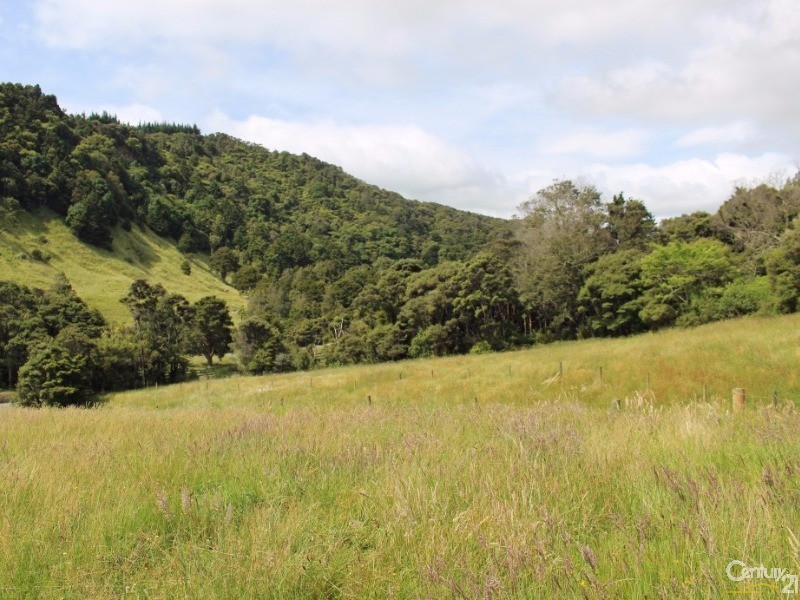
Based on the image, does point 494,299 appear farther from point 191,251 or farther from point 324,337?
point 191,251

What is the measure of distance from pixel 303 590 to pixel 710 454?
10.7 ft

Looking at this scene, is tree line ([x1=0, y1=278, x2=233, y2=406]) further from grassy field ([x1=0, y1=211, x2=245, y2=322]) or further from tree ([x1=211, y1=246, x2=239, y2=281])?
tree ([x1=211, y1=246, x2=239, y2=281])

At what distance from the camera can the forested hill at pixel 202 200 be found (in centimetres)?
9269

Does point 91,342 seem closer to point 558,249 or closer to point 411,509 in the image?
point 558,249

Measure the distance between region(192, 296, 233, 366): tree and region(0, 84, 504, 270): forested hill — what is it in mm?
43435

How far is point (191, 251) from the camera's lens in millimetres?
111000

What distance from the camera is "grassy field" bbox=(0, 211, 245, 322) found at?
226ft

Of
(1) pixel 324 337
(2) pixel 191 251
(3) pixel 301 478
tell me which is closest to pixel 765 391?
(3) pixel 301 478

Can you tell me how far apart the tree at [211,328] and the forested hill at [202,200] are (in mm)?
43435

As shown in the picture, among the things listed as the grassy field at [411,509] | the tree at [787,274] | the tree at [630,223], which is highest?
the tree at [630,223]

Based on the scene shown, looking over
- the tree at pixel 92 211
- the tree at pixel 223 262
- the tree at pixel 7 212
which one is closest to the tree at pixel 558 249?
the tree at pixel 223 262

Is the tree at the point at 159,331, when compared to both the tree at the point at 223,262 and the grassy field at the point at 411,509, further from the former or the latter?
the grassy field at the point at 411,509

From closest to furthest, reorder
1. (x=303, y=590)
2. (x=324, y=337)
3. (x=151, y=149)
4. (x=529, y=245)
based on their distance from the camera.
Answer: (x=303, y=590), (x=529, y=245), (x=324, y=337), (x=151, y=149)

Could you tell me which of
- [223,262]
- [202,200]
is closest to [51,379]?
[223,262]
